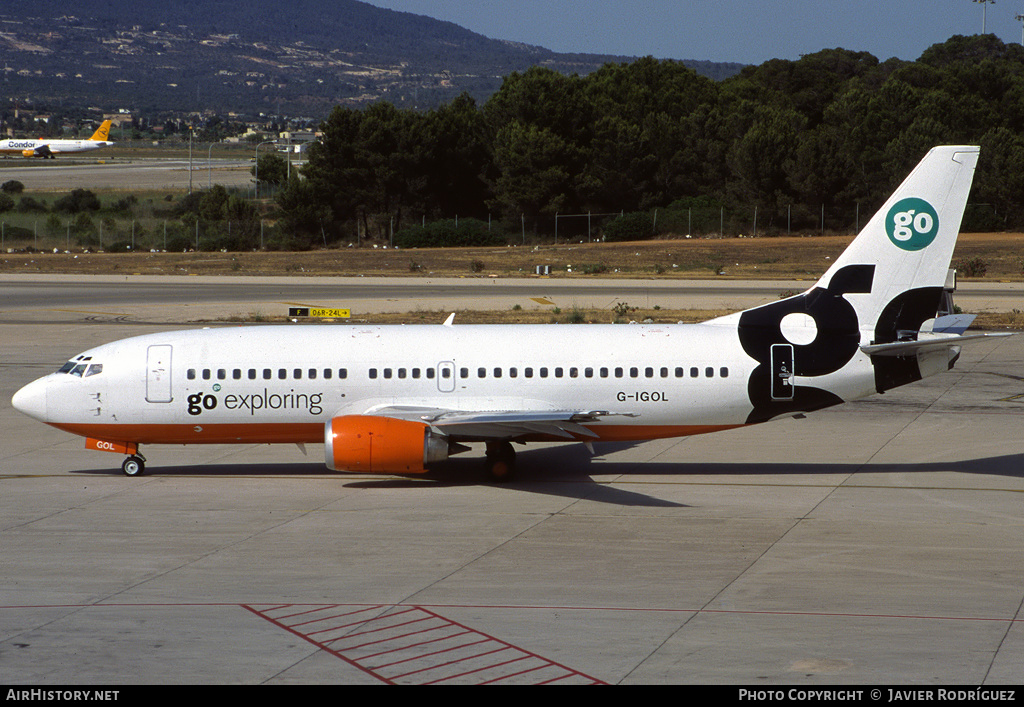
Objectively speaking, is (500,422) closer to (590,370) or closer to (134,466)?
(590,370)

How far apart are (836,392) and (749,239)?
83964 millimetres

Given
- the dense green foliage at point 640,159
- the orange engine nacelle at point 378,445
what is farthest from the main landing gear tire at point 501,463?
the dense green foliage at point 640,159

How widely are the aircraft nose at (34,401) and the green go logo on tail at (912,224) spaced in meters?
21.3

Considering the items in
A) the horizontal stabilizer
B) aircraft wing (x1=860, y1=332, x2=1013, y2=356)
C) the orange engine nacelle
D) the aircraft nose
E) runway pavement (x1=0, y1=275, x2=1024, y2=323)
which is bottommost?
the orange engine nacelle

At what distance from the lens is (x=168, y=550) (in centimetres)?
2106

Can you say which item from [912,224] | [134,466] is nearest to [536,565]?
[134,466]

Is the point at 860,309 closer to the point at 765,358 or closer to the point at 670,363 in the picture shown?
the point at 765,358

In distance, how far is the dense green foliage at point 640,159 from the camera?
109 m

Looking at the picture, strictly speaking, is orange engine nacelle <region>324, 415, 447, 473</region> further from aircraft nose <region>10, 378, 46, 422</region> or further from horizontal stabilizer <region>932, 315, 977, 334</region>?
horizontal stabilizer <region>932, 315, 977, 334</region>

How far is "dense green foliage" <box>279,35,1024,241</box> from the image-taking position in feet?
358

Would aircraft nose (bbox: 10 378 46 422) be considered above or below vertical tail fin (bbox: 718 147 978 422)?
below

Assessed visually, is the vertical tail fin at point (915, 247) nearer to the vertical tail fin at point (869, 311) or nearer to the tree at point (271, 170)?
the vertical tail fin at point (869, 311)

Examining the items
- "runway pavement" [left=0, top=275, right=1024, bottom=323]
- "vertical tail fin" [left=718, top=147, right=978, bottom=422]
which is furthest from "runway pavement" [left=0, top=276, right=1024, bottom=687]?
"runway pavement" [left=0, top=275, right=1024, bottom=323]

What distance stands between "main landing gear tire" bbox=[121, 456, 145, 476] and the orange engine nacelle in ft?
19.5
